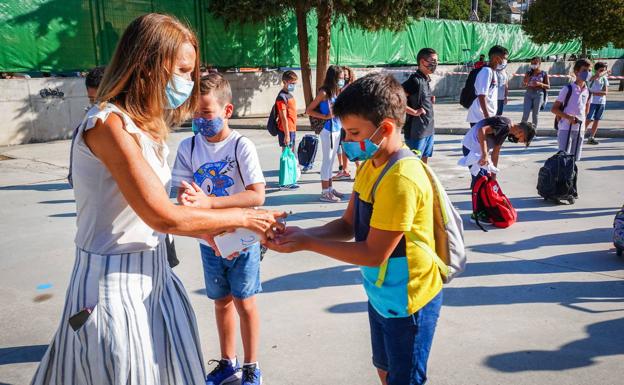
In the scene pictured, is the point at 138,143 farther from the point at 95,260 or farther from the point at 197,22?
the point at 197,22

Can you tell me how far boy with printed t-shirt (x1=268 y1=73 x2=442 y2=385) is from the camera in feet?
6.46

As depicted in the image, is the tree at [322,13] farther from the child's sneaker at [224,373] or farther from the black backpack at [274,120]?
the child's sneaker at [224,373]

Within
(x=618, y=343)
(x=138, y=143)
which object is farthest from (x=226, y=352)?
(x=618, y=343)

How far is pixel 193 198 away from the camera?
2.22 m

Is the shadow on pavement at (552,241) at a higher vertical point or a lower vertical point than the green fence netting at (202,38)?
lower

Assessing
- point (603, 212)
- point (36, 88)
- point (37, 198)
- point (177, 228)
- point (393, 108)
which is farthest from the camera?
point (36, 88)

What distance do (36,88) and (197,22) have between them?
552cm

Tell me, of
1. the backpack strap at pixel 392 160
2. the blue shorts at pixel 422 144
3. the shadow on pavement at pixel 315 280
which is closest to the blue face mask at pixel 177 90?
the backpack strap at pixel 392 160

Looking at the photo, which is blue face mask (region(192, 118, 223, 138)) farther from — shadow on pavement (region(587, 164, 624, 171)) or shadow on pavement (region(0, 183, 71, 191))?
shadow on pavement (region(587, 164, 624, 171))

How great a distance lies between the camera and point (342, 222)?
2412mm

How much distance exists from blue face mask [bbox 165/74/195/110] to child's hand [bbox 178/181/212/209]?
0.36 meters

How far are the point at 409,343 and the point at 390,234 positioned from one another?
501mm

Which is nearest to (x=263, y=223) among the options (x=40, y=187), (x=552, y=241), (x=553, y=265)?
(x=553, y=265)

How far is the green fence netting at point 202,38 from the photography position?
1277 centimetres
